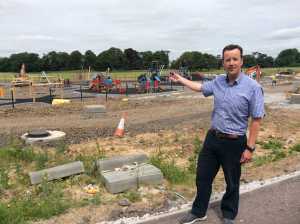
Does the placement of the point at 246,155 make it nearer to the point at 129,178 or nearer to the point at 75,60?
the point at 129,178

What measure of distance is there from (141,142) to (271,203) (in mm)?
4234

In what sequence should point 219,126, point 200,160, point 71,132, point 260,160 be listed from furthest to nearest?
point 71,132
point 260,160
point 200,160
point 219,126

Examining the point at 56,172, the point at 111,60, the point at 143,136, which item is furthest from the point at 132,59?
the point at 56,172

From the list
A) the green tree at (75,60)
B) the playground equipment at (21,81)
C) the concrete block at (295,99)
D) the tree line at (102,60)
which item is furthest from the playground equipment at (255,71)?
the green tree at (75,60)

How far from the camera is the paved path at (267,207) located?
14.8 ft

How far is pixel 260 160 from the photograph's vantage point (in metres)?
7.45

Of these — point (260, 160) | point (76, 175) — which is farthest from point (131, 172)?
point (260, 160)

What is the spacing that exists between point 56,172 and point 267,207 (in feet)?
9.78

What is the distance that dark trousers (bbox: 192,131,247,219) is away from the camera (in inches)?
157

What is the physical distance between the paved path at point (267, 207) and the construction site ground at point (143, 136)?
19 centimetres

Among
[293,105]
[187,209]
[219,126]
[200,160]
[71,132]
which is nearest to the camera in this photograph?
[219,126]

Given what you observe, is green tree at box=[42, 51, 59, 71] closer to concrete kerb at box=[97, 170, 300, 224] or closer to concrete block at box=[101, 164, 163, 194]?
concrete block at box=[101, 164, 163, 194]

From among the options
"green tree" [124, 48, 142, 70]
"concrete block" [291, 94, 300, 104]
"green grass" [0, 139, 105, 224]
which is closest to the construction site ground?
"green grass" [0, 139, 105, 224]

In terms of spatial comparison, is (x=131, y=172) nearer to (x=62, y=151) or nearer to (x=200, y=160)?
(x=200, y=160)
